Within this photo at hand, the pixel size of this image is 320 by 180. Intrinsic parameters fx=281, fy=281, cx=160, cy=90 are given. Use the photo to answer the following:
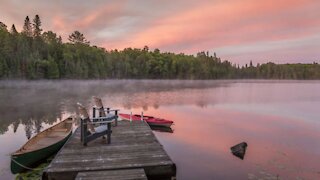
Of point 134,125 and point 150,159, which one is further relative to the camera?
point 134,125

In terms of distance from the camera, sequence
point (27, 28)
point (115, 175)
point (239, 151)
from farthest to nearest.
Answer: point (27, 28)
point (239, 151)
point (115, 175)

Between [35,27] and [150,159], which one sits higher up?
[35,27]

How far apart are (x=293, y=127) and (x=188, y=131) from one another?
29.1 ft

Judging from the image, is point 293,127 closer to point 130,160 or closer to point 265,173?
point 265,173

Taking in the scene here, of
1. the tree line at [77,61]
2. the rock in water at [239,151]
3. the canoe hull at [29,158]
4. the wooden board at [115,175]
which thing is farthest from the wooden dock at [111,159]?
the tree line at [77,61]

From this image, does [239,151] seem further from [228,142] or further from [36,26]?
[36,26]

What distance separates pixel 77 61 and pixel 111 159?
96456 millimetres

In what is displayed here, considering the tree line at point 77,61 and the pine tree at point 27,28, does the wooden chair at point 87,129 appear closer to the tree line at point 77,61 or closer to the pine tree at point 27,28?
→ the tree line at point 77,61

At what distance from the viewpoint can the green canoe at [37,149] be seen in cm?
1030

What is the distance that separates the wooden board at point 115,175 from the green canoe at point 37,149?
14.6ft

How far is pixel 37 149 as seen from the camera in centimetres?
1095

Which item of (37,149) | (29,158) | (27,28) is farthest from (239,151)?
(27,28)

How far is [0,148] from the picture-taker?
46.6 feet

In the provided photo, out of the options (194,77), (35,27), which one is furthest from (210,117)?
(194,77)
